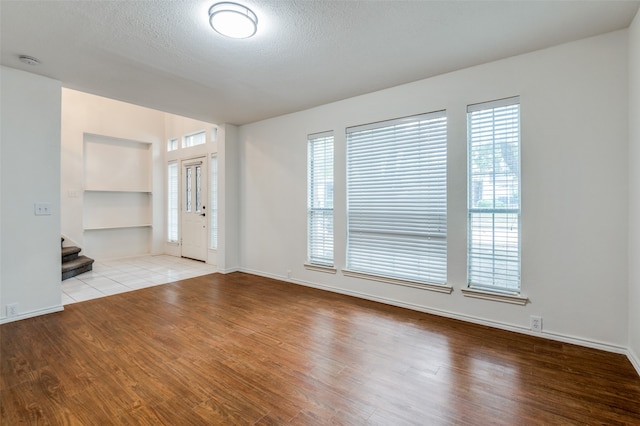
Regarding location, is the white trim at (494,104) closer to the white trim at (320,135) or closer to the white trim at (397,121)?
the white trim at (397,121)

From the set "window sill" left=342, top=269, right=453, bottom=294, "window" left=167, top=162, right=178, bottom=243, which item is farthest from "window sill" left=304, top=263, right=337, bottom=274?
"window" left=167, top=162, right=178, bottom=243

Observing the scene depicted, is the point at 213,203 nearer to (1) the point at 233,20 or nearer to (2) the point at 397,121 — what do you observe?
(2) the point at 397,121

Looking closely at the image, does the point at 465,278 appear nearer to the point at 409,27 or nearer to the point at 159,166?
the point at 409,27

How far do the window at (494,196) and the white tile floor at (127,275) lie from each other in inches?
173

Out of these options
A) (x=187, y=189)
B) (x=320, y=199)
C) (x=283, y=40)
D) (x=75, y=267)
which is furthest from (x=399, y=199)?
(x=75, y=267)

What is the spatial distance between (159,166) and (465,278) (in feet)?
22.9

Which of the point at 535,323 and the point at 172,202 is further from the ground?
the point at 172,202

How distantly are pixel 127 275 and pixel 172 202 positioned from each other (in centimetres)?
238

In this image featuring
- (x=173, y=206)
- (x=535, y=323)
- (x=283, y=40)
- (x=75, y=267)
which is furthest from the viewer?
(x=173, y=206)

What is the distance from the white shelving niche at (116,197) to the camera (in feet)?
20.3

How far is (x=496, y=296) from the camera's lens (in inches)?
116

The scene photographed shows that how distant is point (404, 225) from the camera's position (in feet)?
11.8

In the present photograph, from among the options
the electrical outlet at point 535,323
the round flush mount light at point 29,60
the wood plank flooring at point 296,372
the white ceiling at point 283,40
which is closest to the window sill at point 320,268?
the wood plank flooring at point 296,372

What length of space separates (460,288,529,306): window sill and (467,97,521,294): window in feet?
0.20
